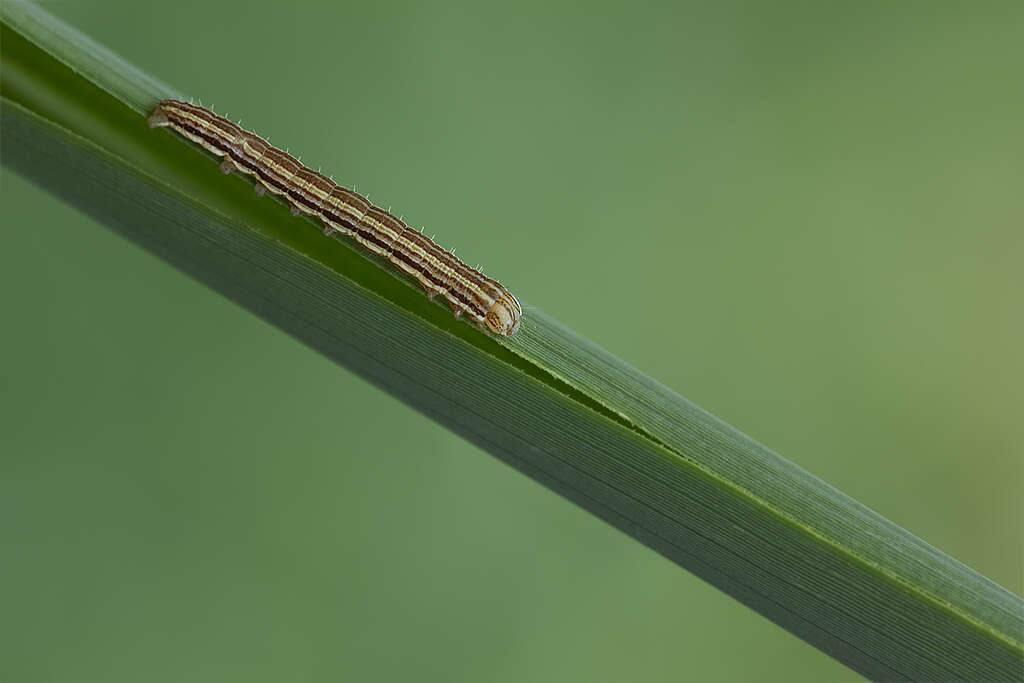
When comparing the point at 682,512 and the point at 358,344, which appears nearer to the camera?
the point at 682,512

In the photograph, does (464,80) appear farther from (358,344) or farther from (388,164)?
(358,344)

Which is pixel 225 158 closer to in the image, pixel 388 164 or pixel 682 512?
pixel 682 512

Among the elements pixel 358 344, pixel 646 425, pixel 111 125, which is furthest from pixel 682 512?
pixel 111 125

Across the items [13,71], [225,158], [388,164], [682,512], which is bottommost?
[682,512]

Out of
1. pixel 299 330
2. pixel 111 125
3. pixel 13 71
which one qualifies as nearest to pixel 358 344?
pixel 299 330

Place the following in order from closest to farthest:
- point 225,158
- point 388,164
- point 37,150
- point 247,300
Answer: point 37,150, point 247,300, point 225,158, point 388,164

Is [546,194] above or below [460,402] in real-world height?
above

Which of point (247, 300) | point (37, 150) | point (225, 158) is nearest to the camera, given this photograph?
point (37, 150)
